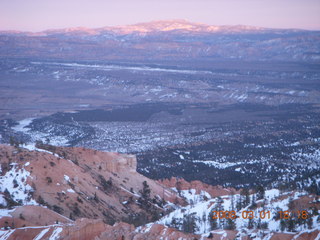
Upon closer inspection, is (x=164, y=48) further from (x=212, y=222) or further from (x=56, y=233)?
(x=56, y=233)

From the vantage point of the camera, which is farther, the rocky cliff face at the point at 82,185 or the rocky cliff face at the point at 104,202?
the rocky cliff face at the point at 82,185

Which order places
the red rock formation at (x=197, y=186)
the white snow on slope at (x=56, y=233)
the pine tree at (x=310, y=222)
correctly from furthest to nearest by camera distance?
the red rock formation at (x=197, y=186) → the pine tree at (x=310, y=222) → the white snow on slope at (x=56, y=233)

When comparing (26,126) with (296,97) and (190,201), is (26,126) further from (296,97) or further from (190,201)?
(296,97)

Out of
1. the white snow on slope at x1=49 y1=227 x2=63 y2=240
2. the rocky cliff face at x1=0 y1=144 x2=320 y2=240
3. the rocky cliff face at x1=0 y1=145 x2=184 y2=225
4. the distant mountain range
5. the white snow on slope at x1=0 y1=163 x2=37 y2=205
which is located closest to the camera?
the white snow on slope at x1=49 y1=227 x2=63 y2=240

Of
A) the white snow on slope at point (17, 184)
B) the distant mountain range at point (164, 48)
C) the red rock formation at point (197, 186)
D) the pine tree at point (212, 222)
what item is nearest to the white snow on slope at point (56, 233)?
the white snow on slope at point (17, 184)

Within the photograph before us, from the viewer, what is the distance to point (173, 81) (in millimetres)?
114000

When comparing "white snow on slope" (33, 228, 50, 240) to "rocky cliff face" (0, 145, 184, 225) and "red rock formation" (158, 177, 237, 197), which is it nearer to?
"rocky cliff face" (0, 145, 184, 225)

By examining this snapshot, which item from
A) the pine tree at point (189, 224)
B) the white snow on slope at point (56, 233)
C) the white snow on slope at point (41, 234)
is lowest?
the pine tree at point (189, 224)

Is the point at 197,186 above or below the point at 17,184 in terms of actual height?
below

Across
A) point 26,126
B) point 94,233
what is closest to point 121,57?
point 26,126

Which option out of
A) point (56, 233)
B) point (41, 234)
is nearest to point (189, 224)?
point (56, 233)
